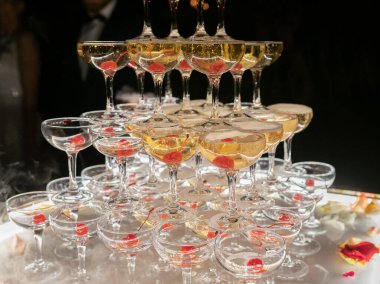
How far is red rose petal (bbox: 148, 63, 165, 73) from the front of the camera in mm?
1278

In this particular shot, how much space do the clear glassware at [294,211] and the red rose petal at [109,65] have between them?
2.08 ft

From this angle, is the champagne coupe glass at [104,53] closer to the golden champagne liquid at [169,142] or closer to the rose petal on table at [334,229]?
the golden champagne liquid at [169,142]

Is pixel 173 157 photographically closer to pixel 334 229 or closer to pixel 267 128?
pixel 267 128

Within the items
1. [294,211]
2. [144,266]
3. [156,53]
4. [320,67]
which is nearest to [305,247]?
[294,211]

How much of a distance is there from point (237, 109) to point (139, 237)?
0.52 m

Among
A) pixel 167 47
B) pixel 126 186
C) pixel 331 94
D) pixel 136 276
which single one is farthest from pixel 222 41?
pixel 331 94

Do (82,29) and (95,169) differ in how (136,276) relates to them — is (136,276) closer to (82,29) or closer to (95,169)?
(95,169)

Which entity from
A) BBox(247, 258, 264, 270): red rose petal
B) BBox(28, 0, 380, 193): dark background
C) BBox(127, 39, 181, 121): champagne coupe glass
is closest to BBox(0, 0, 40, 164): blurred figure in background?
BBox(28, 0, 380, 193): dark background

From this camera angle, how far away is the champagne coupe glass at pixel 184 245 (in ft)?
3.43

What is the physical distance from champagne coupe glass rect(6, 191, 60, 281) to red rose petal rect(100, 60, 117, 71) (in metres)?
0.44

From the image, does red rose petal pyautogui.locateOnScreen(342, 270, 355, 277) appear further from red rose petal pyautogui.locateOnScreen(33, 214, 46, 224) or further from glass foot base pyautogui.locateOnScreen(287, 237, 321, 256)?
red rose petal pyautogui.locateOnScreen(33, 214, 46, 224)

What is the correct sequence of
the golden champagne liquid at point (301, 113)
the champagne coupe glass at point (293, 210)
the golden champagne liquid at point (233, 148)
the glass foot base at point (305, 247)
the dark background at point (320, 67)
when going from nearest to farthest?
the golden champagne liquid at point (233, 148) → the champagne coupe glass at point (293, 210) → the glass foot base at point (305, 247) → the golden champagne liquid at point (301, 113) → the dark background at point (320, 67)

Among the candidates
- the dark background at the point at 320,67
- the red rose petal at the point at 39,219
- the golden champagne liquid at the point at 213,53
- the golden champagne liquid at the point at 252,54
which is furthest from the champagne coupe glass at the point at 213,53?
the dark background at the point at 320,67

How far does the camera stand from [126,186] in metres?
1.44
